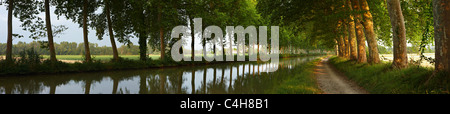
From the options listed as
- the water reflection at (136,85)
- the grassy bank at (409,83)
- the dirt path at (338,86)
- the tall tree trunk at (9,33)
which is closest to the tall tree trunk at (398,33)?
the grassy bank at (409,83)

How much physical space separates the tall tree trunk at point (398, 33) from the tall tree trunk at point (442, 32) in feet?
11.5

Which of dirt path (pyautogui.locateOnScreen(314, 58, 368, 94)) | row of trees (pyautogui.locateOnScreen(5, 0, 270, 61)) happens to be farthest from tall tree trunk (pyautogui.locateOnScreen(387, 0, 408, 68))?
row of trees (pyautogui.locateOnScreen(5, 0, 270, 61))

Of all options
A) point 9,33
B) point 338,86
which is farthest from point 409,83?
point 9,33

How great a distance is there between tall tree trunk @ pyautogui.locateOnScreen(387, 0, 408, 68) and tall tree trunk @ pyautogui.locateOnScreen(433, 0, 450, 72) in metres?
3.52

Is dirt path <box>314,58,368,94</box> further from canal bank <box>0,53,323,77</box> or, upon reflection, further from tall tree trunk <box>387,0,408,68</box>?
canal bank <box>0,53,323,77</box>

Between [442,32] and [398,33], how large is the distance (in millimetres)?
3905

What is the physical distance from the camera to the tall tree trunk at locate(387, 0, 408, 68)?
10070mm

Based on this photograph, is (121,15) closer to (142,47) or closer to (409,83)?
(142,47)

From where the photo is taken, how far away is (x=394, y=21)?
10328 millimetres

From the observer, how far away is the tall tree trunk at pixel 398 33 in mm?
10070

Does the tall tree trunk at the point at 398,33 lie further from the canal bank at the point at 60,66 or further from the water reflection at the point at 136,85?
the canal bank at the point at 60,66
